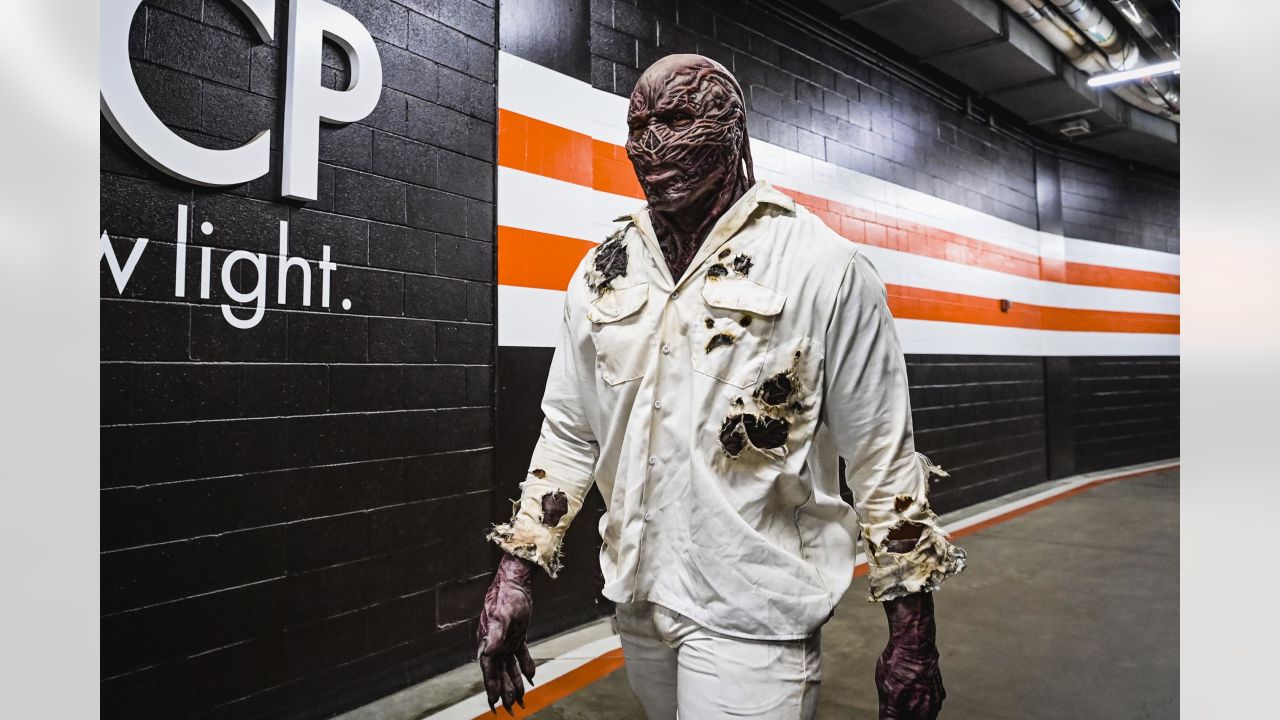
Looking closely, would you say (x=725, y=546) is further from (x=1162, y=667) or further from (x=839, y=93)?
(x=839, y=93)

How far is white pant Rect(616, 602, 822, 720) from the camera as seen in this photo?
3.68 ft

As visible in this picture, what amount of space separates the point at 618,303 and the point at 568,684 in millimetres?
1961

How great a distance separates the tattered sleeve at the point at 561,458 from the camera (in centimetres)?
129

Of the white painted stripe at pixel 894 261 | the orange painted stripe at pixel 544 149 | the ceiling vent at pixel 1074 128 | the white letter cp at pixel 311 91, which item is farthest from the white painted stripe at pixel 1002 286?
the white letter cp at pixel 311 91

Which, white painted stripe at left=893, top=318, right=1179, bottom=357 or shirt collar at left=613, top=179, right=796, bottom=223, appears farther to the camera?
white painted stripe at left=893, top=318, right=1179, bottom=357

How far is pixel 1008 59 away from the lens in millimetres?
5422

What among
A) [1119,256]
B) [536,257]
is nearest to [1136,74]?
[1119,256]

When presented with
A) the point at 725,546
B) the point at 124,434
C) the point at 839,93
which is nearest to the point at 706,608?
the point at 725,546

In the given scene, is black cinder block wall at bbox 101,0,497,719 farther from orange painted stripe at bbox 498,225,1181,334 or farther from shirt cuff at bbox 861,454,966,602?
shirt cuff at bbox 861,454,966,602

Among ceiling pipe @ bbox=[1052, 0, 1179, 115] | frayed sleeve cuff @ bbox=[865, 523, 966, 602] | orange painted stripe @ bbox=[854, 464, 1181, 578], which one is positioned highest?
ceiling pipe @ bbox=[1052, 0, 1179, 115]

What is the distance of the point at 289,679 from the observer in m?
2.40

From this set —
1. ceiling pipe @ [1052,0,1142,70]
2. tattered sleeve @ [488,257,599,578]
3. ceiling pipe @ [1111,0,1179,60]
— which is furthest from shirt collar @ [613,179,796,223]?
ceiling pipe @ [1111,0,1179,60]

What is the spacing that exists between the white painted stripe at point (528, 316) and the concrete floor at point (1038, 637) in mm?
1367

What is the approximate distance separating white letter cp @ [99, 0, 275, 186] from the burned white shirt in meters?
1.58
